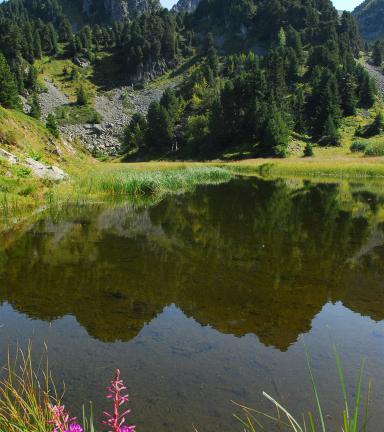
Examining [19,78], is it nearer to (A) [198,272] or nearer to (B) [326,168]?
(B) [326,168]

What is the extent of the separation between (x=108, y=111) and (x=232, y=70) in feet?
168

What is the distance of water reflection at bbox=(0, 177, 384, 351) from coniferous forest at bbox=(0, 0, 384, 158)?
25.3 metres

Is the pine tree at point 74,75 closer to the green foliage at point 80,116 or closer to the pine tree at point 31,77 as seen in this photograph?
the pine tree at point 31,77

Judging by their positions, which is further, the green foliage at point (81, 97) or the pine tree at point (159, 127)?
the green foliage at point (81, 97)

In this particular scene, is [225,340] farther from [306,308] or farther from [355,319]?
[355,319]

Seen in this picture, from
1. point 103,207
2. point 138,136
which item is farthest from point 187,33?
point 103,207

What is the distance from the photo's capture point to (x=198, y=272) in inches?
221

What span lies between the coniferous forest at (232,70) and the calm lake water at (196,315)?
26.6m

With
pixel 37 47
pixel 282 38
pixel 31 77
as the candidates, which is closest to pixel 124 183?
pixel 31 77

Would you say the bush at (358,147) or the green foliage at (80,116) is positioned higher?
the green foliage at (80,116)

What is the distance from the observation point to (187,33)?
161375 mm

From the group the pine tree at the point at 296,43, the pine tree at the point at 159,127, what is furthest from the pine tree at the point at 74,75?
the pine tree at the point at 296,43

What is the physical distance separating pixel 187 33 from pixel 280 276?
610ft

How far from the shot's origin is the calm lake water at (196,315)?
2.69 meters
